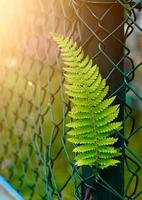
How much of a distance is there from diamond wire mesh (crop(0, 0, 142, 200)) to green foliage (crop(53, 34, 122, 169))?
58 millimetres

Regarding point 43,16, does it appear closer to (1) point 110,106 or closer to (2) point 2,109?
(1) point 110,106

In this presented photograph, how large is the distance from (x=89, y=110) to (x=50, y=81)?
3.34 ft

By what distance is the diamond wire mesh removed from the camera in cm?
187

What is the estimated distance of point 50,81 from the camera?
112 inches

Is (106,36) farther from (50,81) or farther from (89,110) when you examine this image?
(50,81)

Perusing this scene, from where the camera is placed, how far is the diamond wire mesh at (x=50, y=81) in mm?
1870

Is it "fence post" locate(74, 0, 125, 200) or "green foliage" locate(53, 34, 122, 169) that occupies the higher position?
"fence post" locate(74, 0, 125, 200)

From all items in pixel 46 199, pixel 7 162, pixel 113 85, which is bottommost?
pixel 7 162

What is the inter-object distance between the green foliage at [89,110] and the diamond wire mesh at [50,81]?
6cm

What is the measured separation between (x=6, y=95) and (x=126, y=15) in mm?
2008

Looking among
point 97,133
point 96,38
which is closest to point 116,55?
point 96,38

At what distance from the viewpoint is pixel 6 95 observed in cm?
377

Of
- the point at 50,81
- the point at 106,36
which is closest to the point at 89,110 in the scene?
the point at 106,36

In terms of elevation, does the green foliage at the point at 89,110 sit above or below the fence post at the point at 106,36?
below
